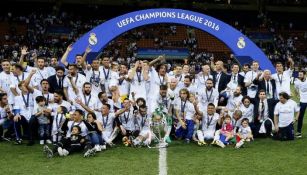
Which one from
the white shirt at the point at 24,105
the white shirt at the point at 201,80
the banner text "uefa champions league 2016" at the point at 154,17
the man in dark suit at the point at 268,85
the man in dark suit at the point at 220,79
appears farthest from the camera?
the banner text "uefa champions league 2016" at the point at 154,17

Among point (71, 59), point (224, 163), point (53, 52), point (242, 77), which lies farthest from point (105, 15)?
point (224, 163)

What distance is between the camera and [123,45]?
116 feet

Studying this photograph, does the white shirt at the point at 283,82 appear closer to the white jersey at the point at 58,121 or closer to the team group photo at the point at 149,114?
the team group photo at the point at 149,114

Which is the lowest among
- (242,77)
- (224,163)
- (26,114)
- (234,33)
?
(224,163)

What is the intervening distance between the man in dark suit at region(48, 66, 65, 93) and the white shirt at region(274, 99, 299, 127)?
5019 millimetres

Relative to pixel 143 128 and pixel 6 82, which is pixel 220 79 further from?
pixel 6 82

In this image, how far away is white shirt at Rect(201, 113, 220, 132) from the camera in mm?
10930

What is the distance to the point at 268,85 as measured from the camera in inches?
465

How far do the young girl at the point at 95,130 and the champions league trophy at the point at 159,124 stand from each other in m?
1.21

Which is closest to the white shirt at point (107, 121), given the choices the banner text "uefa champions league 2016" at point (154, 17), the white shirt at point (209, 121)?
the white shirt at point (209, 121)

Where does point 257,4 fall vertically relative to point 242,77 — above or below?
above

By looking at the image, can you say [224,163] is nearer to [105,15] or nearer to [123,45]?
[123,45]

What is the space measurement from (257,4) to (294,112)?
3161cm

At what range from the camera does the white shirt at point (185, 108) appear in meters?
11.2
